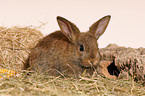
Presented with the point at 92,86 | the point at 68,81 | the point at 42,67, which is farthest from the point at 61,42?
the point at 92,86

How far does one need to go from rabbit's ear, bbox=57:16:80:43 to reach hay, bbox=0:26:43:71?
277 cm

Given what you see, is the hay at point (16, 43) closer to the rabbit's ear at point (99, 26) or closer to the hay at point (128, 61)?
the hay at point (128, 61)

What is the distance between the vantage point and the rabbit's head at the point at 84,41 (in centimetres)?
446

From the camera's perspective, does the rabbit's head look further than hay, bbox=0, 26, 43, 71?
No

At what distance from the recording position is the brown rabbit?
4.52m

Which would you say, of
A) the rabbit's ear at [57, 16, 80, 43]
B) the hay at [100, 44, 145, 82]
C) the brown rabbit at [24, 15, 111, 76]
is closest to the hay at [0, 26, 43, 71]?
the brown rabbit at [24, 15, 111, 76]

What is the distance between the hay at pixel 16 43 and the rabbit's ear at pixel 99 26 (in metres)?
3.10

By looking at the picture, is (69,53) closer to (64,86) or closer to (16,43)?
(64,86)

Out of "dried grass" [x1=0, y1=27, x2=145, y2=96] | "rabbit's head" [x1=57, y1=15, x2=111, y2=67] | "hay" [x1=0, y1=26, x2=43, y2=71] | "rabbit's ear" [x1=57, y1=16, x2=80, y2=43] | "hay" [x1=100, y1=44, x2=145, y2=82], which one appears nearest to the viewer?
"dried grass" [x1=0, y1=27, x2=145, y2=96]

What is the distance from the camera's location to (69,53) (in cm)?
468

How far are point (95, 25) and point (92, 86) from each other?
168 cm

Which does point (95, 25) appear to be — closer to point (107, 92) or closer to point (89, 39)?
point (89, 39)

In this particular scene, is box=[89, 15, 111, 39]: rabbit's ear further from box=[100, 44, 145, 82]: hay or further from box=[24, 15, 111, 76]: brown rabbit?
box=[100, 44, 145, 82]: hay

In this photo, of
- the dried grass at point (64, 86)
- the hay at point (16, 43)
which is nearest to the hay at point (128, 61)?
the dried grass at point (64, 86)
